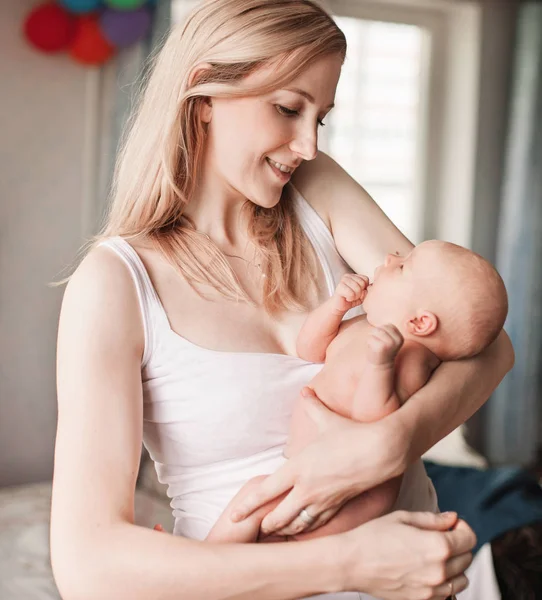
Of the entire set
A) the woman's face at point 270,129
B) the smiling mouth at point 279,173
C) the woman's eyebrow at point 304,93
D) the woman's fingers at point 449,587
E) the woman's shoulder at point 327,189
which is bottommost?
the woman's fingers at point 449,587

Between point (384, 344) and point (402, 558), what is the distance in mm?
295

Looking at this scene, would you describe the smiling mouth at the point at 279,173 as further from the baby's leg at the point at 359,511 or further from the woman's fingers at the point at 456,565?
the woman's fingers at the point at 456,565

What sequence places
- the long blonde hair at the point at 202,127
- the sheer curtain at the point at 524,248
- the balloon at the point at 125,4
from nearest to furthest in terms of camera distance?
the long blonde hair at the point at 202,127 → the balloon at the point at 125,4 → the sheer curtain at the point at 524,248

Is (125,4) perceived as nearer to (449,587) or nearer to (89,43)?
(89,43)

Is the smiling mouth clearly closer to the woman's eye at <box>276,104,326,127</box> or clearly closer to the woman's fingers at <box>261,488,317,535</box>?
the woman's eye at <box>276,104,326,127</box>

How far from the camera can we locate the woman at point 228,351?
1.08 metres

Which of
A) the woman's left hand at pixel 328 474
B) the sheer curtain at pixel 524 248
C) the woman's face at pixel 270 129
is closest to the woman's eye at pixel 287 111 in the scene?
the woman's face at pixel 270 129

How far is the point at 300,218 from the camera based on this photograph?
61.0 inches

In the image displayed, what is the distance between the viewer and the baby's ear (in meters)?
1.26

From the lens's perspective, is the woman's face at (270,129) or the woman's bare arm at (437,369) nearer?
the woman's bare arm at (437,369)

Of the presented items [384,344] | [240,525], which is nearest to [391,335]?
[384,344]

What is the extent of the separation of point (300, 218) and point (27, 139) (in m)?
2.60

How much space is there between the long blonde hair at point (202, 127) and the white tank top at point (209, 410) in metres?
0.11

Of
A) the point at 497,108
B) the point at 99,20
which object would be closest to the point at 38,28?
the point at 99,20
